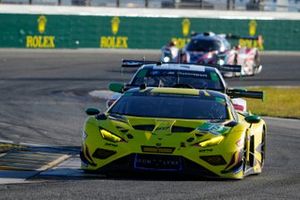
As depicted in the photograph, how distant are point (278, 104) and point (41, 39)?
25.2 m

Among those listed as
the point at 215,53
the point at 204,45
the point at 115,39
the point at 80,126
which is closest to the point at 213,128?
the point at 80,126

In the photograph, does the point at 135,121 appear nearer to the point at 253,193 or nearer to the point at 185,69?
the point at 253,193

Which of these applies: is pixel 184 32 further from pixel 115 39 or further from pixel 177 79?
pixel 177 79

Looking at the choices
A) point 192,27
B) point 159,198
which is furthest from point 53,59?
point 159,198

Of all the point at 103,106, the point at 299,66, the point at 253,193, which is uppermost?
the point at 253,193

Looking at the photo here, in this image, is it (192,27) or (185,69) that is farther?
(192,27)

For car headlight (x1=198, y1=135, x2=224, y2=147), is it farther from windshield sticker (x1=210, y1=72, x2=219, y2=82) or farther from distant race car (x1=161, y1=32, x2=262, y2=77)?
distant race car (x1=161, y1=32, x2=262, y2=77)

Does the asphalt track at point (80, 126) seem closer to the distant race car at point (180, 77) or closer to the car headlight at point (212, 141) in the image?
the car headlight at point (212, 141)

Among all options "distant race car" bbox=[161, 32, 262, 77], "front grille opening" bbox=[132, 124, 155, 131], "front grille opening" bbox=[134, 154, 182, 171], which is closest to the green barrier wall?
"distant race car" bbox=[161, 32, 262, 77]

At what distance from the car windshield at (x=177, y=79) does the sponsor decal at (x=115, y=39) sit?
34.0 m

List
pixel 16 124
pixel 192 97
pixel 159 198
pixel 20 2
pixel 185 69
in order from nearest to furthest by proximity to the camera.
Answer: pixel 159 198 → pixel 192 97 → pixel 185 69 → pixel 16 124 → pixel 20 2

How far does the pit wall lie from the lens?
48344mm

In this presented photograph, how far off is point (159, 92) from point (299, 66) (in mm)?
31529

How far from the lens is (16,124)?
1873cm
